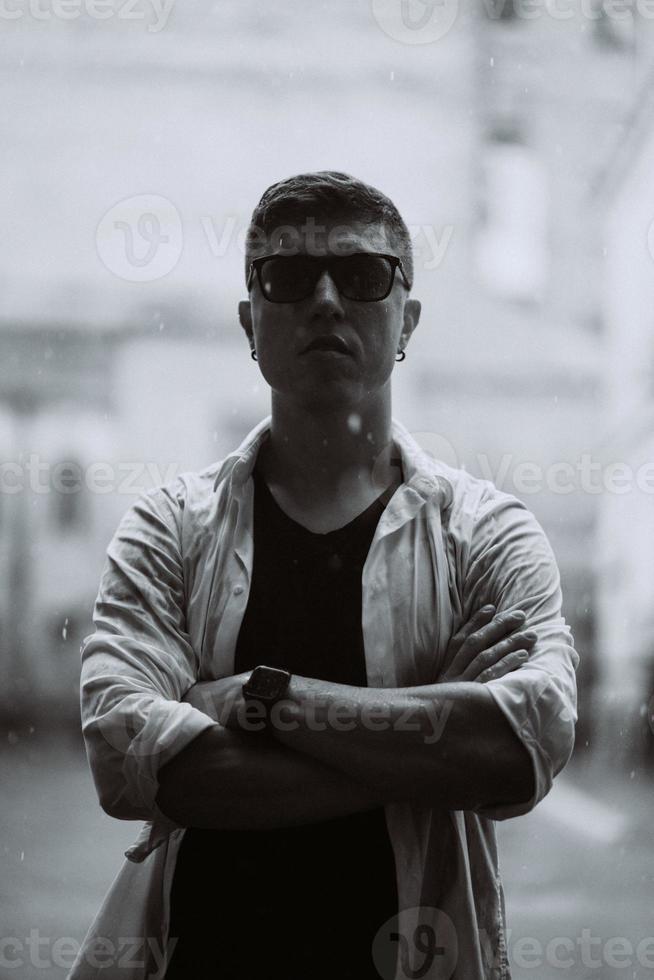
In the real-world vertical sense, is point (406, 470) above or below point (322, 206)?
below

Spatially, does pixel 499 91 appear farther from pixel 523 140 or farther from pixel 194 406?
pixel 194 406

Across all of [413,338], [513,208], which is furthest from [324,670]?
[513,208]

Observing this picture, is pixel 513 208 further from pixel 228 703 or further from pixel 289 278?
pixel 228 703

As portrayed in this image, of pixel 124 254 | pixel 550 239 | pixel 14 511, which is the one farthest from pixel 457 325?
pixel 124 254

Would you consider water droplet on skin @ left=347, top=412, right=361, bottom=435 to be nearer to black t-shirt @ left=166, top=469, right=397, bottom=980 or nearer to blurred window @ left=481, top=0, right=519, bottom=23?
black t-shirt @ left=166, top=469, right=397, bottom=980

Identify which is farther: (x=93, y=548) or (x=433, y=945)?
(x=93, y=548)

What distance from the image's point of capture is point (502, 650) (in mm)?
1484

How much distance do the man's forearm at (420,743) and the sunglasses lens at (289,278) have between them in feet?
2.19

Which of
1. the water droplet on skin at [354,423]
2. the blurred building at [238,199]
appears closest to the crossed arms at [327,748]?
the water droplet on skin at [354,423]

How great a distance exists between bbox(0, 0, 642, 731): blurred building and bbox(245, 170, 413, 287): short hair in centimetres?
193

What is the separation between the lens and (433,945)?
1464 millimetres

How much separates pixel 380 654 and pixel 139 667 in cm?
38

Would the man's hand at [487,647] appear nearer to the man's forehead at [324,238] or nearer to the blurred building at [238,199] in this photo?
the man's forehead at [324,238]

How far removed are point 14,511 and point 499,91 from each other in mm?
5588
